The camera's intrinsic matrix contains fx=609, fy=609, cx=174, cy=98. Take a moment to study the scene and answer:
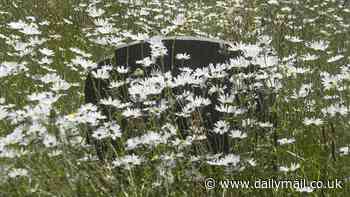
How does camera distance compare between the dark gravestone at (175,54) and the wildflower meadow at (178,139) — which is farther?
the dark gravestone at (175,54)

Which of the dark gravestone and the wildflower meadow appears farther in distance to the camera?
the dark gravestone

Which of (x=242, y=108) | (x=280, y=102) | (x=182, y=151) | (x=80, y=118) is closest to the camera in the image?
(x=80, y=118)

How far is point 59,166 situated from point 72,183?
0.31 m

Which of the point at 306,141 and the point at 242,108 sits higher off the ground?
the point at 242,108

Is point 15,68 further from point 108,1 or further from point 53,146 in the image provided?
point 108,1

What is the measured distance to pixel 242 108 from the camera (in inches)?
143

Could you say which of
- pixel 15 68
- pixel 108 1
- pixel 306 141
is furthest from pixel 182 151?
pixel 108 1

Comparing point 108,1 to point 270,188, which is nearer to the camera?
point 270,188

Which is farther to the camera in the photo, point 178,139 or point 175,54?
point 175,54

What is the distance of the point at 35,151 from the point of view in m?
3.01

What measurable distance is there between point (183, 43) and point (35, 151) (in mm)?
1691

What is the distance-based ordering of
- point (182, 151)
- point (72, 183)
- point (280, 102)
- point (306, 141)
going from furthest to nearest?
point (280, 102) < point (306, 141) < point (182, 151) < point (72, 183)

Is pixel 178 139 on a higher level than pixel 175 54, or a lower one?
lower

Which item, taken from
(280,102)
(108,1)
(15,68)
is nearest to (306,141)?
(280,102)
